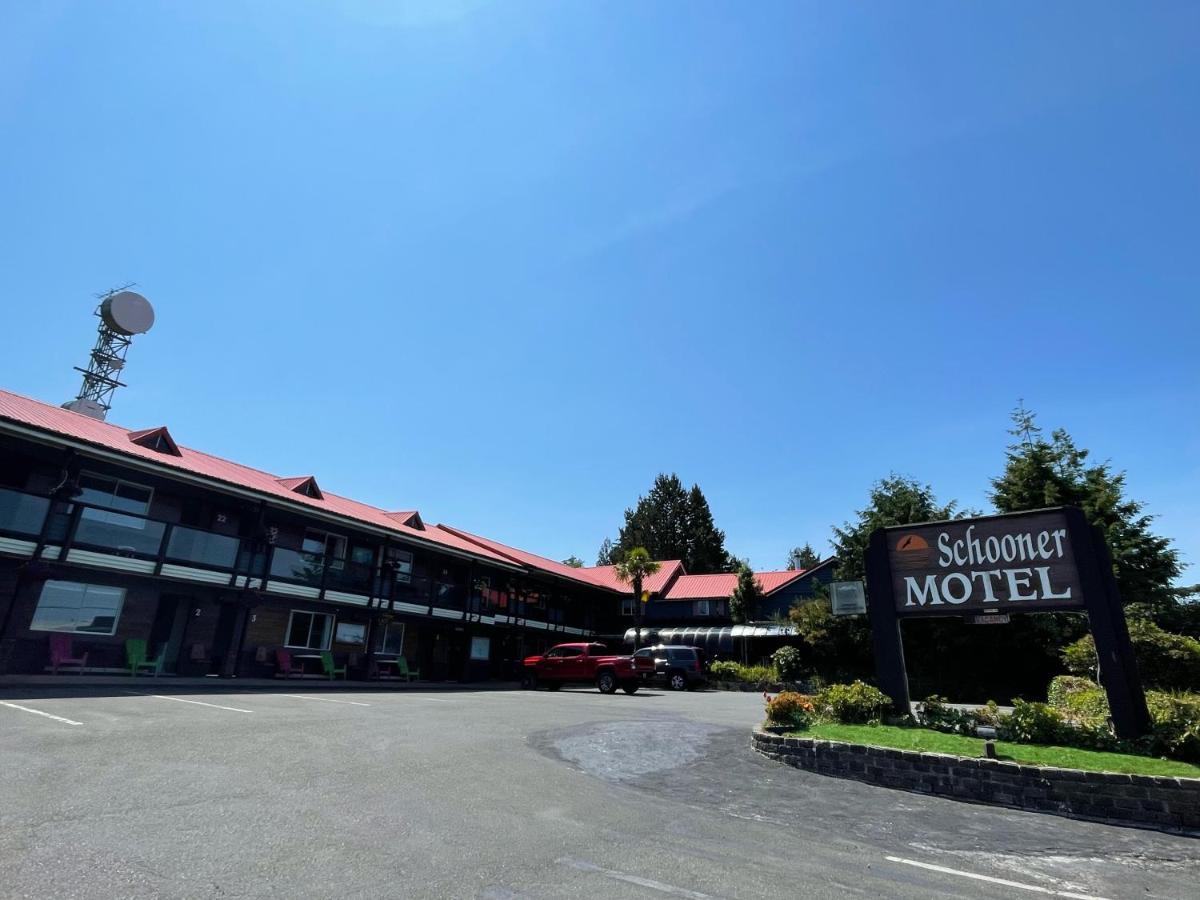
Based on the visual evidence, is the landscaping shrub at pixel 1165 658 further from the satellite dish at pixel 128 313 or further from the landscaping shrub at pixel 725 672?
the satellite dish at pixel 128 313

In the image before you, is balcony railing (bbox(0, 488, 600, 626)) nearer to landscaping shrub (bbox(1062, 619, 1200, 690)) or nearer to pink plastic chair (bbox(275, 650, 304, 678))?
pink plastic chair (bbox(275, 650, 304, 678))

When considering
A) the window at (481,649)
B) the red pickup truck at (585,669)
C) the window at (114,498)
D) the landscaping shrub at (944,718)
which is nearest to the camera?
the landscaping shrub at (944,718)

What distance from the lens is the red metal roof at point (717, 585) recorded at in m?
41.8

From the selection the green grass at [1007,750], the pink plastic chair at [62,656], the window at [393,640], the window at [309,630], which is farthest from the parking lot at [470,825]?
the window at [393,640]

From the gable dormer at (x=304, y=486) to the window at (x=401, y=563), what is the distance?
151 inches

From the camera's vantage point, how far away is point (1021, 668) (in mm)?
25688

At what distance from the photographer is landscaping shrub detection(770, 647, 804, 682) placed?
1196 inches

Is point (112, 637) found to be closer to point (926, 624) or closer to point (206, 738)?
point (206, 738)

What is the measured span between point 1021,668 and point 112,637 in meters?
32.0

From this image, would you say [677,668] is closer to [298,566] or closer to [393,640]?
[393,640]

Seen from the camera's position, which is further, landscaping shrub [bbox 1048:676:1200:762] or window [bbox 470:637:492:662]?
window [bbox 470:637:492:662]

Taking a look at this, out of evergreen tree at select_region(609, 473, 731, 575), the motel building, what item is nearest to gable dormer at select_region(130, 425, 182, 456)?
the motel building

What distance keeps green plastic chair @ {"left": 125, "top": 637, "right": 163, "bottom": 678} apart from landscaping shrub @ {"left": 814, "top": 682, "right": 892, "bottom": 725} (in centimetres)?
1787

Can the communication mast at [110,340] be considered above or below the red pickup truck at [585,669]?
above
